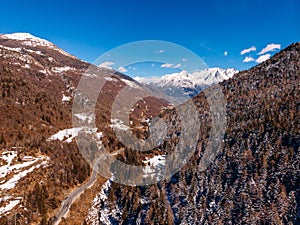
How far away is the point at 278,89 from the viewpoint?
6694 centimetres

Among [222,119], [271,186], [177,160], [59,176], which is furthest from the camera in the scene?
[222,119]

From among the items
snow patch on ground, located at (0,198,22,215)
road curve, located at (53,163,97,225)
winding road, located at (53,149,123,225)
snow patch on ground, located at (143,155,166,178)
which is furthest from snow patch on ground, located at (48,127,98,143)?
snow patch on ground, located at (0,198,22,215)

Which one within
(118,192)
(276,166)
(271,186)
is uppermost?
(276,166)

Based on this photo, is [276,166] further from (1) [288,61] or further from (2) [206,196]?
(1) [288,61]

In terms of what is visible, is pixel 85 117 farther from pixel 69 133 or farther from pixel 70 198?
pixel 70 198

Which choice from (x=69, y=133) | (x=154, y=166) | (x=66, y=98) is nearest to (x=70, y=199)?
(x=154, y=166)

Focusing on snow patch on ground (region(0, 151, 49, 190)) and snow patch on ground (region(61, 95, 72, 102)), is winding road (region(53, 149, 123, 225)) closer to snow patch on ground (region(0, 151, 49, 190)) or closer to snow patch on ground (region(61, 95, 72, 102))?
snow patch on ground (region(0, 151, 49, 190))

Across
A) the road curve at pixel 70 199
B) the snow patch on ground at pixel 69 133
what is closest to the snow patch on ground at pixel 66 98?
the snow patch on ground at pixel 69 133

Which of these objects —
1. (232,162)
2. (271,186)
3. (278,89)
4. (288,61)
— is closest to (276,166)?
(271,186)

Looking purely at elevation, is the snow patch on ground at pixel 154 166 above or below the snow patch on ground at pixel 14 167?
below

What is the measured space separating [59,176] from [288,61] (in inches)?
3327

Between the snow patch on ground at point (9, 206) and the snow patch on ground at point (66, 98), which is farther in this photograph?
the snow patch on ground at point (66, 98)

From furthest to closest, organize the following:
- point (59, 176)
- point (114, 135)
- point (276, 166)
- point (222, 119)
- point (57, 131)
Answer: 1. point (114, 135)
2. point (57, 131)
3. point (222, 119)
4. point (59, 176)
5. point (276, 166)

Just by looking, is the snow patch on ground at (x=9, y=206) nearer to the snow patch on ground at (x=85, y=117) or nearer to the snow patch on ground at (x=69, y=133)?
the snow patch on ground at (x=69, y=133)
